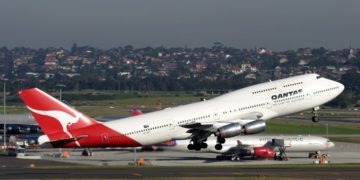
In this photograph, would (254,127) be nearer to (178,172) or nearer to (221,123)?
(221,123)

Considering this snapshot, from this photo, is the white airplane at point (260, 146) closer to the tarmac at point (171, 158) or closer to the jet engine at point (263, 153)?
the jet engine at point (263, 153)

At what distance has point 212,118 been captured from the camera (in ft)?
343

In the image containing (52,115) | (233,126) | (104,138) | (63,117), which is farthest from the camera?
(104,138)

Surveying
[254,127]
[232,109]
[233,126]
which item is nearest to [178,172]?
[233,126]

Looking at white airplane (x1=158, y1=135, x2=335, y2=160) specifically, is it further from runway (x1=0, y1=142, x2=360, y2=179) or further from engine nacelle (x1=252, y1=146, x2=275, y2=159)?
runway (x1=0, y1=142, x2=360, y2=179)

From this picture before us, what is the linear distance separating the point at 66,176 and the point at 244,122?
20.3 metres

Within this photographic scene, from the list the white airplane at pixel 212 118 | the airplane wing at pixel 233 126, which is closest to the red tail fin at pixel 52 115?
the white airplane at pixel 212 118

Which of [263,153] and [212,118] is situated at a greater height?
[212,118]

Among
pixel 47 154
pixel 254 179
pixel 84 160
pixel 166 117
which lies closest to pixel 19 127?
pixel 47 154

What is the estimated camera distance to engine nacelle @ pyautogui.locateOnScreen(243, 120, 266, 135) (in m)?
103

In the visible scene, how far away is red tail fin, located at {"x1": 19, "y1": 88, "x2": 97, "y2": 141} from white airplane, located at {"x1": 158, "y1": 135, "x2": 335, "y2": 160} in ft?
125

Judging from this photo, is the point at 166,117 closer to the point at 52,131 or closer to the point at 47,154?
the point at 52,131

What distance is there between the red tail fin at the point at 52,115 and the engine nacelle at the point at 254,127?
16.7 metres

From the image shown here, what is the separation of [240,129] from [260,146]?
121 feet
